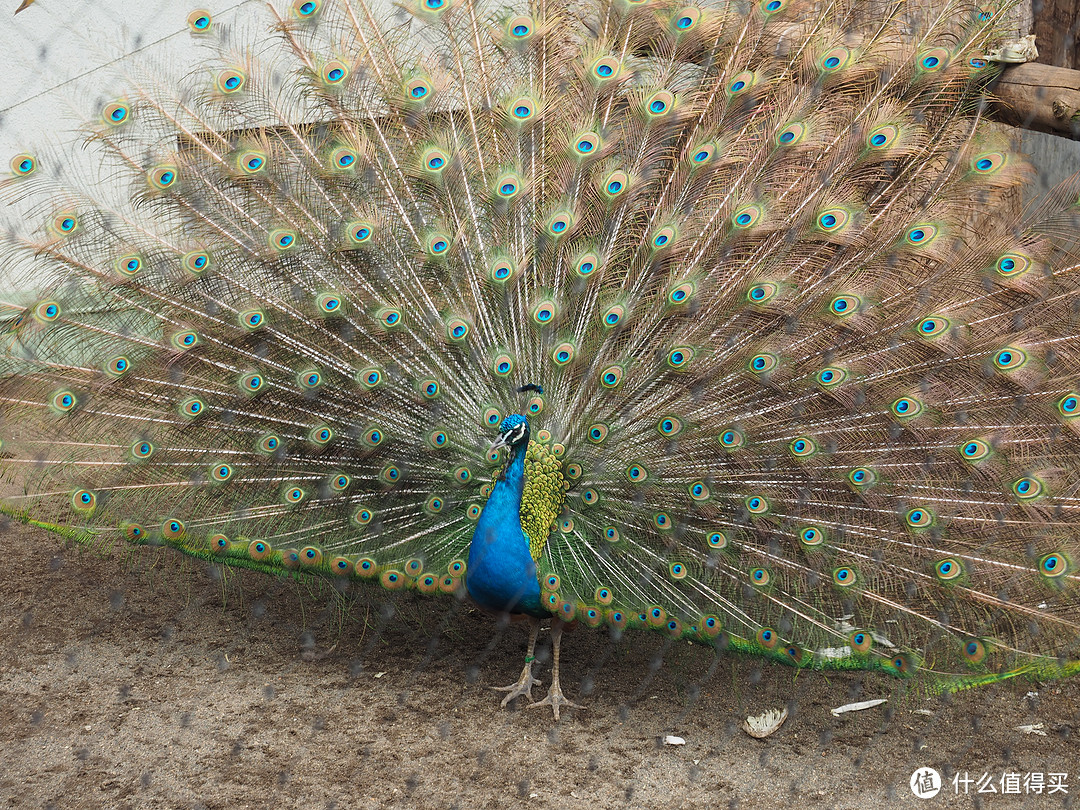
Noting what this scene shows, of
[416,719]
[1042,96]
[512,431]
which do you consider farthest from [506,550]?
[1042,96]

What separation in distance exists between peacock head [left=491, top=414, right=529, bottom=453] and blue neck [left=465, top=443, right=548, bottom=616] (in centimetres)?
5

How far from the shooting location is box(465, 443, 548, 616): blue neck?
3.42 meters

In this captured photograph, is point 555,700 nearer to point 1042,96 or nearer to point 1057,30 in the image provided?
point 1042,96

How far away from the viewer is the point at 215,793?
328cm

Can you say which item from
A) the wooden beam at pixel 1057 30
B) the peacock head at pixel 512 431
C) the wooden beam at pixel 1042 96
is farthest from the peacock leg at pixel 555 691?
the wooden beam at pixel 1057 30

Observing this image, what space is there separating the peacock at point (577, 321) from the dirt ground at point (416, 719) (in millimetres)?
409

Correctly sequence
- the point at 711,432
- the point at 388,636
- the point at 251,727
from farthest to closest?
the point at 388,636, the point at 251,727, the point at 711,432

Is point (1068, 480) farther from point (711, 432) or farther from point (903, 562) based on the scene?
point (711, 432)

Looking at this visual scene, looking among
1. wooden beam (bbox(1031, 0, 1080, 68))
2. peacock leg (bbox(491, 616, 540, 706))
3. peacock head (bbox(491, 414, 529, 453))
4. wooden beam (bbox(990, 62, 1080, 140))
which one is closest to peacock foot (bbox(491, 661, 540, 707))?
peacock leg (bbox(491, 616, 540, 706))

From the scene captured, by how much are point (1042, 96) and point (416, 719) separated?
3.48 m

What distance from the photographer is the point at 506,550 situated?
11.2 ft

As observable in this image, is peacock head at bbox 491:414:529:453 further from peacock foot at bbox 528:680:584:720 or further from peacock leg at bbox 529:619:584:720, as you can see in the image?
peacock foot at bbox 528:680:584:720

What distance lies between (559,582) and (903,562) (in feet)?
3.82

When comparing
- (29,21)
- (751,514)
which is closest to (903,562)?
(751,514)
